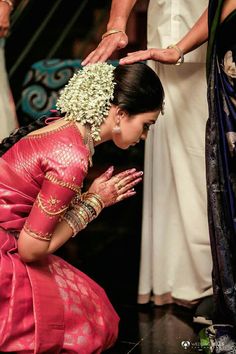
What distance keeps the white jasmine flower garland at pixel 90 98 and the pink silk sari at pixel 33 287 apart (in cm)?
6

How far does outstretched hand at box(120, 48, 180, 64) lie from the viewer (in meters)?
2.22

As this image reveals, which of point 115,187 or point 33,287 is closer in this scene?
point 33,287

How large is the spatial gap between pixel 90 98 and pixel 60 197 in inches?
13.7

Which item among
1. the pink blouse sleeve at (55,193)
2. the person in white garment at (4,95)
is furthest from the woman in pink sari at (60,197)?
the person in white garment at (4,95)

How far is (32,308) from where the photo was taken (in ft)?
6.60

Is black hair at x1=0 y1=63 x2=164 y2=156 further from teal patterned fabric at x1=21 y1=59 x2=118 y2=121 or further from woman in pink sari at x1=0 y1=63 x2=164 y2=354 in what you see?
teal patterned fabric at x1=21 y1=59 x2=118 y2=121

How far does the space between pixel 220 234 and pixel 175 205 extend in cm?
58

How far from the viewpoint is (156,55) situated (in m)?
2.31

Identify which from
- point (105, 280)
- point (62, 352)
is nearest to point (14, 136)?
point (62, 352)

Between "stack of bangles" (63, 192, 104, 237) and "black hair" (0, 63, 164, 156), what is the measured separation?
0.32 metres

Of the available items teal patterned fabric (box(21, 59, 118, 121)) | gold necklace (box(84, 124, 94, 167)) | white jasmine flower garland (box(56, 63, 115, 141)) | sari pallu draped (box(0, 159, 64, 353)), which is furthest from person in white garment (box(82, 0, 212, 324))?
teal patterned fabric (box(21, 59, 118, 121))

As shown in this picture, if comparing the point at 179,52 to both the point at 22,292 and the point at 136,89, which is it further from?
the point at 22,292

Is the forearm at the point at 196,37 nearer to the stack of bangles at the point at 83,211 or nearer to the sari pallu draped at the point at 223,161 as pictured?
the sari pallu draped at the point at 223,161

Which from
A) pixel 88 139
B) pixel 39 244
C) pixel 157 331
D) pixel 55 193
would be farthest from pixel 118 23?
pixel 157 331
